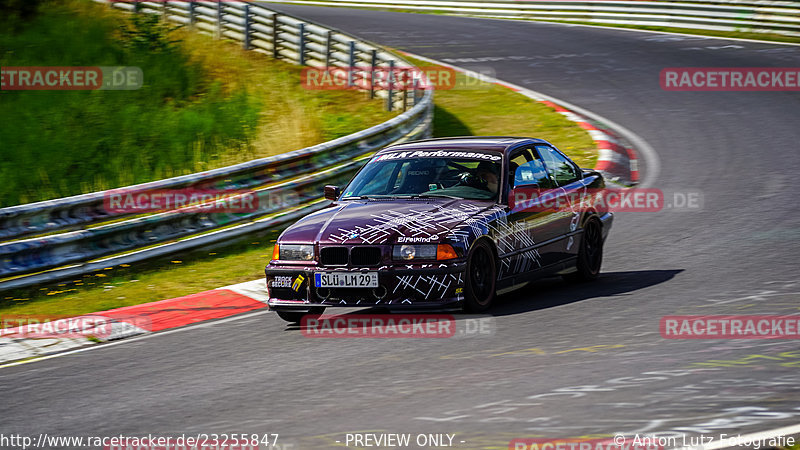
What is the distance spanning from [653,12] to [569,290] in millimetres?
24246

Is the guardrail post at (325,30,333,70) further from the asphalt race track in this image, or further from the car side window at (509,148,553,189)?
the car side window at (509,148,553,189)

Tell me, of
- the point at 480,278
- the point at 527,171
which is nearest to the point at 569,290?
the point at 527,171

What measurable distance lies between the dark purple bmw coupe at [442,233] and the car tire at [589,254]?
1 centimetres

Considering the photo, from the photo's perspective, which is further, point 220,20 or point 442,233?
point 220,20

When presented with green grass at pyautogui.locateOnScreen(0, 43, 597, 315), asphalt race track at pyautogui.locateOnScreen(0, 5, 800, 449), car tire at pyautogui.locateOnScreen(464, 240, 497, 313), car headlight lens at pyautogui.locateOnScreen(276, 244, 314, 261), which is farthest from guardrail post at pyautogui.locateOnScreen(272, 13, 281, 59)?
car tire at pyautogui.locateOnScreen(464, 240, 497, 313)

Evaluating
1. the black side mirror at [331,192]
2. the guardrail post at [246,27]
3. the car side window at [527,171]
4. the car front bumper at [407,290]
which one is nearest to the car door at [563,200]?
the car side window at [527,171]

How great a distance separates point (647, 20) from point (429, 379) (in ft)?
90.2

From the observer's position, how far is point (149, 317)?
9.19 meters

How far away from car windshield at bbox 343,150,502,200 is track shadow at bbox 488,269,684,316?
3.16ft

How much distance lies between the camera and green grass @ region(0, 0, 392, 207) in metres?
16.3

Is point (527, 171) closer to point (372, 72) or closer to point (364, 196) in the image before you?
point (364, 196)

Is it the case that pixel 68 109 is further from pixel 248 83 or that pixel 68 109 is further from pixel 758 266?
pixel 758 266

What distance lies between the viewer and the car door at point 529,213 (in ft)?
29.0

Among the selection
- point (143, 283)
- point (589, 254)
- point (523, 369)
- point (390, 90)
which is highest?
point (390, 90)
